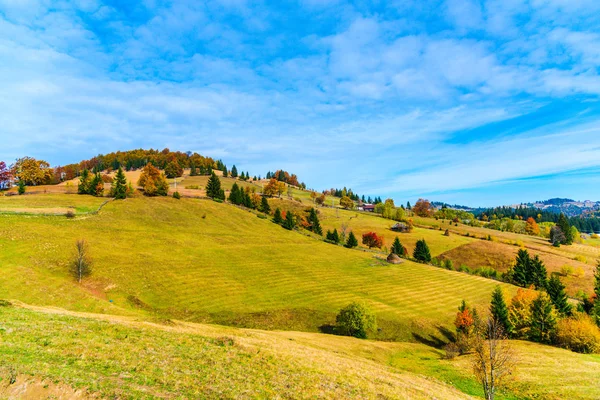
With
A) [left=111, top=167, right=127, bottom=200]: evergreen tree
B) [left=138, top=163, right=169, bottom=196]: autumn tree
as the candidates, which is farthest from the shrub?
[left=111, top=167, right=127, bottom=200]: evergreen tree

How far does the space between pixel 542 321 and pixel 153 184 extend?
A: 139 meters

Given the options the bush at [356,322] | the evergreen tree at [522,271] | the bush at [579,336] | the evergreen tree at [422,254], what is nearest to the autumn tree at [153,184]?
the bush at [356,322]

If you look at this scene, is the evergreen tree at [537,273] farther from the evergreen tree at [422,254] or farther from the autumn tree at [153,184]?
the autumn tree at [153,184]

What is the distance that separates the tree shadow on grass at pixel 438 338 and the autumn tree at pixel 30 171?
558ft

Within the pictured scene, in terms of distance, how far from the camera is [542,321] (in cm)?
5822

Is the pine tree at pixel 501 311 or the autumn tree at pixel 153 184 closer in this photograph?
the pine tree at pixel 501 311

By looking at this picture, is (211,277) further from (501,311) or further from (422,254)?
(422,254)

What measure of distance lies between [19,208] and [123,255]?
44245 millimetres

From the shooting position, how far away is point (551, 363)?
133 feet

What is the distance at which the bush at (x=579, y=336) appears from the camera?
167 feet

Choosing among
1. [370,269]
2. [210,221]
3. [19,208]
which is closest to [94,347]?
[370,269]

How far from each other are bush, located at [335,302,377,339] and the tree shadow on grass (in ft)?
34.6

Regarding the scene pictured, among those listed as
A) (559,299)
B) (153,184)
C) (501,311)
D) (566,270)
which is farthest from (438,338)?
(153,184)

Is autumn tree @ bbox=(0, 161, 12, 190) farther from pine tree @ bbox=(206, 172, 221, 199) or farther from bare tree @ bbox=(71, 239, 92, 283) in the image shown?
bare tree @ bbox=(71, 239, 92, 283)
